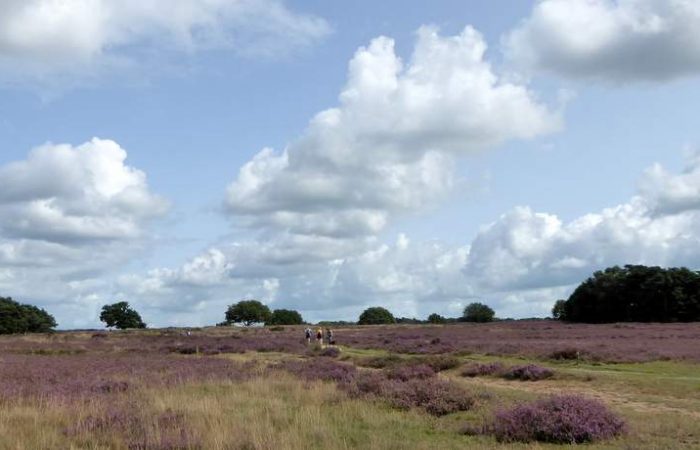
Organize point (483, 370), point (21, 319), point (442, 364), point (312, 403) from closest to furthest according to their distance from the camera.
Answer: point (312, 403), point (483, 370), point (442, 364), point (21, 319)

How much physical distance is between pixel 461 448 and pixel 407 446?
37.4 inches

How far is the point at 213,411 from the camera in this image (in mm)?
15148

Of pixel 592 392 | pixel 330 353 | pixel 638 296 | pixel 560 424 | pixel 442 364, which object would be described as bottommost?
pixel 592 392

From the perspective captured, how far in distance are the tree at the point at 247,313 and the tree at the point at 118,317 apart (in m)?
20.6

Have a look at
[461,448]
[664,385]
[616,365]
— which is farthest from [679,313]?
[461,448]

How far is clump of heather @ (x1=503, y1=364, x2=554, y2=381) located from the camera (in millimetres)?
24984

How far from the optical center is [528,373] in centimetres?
2522

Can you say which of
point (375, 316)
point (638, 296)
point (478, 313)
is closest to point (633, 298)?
point (638, 296)

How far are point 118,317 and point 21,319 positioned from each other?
1905 centimetres

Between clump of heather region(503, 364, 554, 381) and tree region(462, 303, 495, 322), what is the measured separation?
12723 centimetres

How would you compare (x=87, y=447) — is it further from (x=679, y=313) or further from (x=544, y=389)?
(x=679, y=313)

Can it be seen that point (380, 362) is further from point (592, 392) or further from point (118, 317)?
point (118, 317)

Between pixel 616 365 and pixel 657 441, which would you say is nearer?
pixel 657 441

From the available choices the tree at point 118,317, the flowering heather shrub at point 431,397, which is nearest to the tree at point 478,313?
the tree at point 118,317
